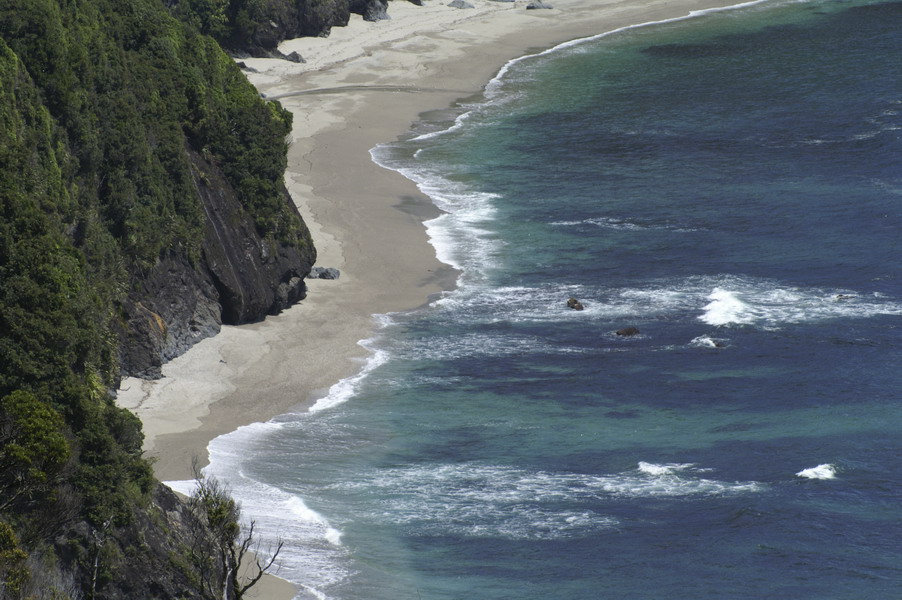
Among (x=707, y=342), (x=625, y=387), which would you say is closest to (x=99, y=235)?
(x=625, y=387)

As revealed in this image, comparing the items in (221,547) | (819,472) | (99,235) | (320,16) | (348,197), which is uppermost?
(320,16)

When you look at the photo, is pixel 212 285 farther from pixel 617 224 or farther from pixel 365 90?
pixel 365 90

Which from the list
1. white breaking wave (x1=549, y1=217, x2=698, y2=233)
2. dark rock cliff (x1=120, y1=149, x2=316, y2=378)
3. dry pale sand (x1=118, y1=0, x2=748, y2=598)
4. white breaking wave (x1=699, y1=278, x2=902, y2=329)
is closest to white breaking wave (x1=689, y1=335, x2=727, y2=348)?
white breaking wave (x1=699, y1=278, x2=902, y2=329)

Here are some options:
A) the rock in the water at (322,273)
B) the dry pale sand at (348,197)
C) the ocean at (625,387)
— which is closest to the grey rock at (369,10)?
the dry pale sand at (348,197)

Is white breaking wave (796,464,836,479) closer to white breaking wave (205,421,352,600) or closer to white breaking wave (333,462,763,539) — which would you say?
white breaking wave (333,462,763,539)

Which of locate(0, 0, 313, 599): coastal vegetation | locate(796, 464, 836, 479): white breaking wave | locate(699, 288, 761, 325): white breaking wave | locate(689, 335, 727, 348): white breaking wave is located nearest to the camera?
locate(0, 0, 313, 599): coastal vegetation

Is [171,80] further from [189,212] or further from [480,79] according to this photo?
[480,79]

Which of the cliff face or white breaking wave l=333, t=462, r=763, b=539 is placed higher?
the cliff face
